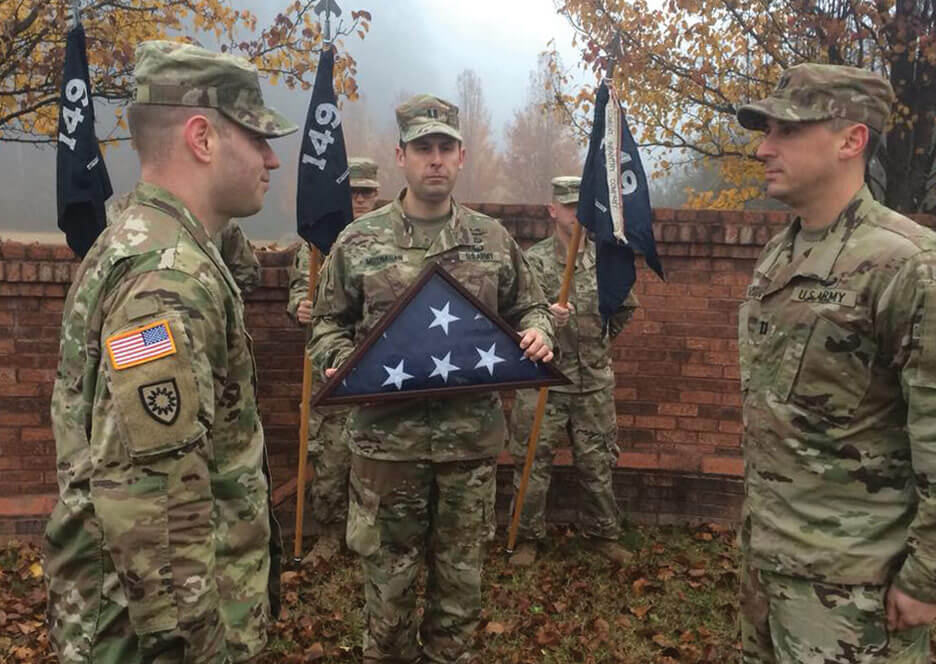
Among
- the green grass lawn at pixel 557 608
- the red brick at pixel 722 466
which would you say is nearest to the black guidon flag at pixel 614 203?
the green grass lawn at pixel 557 608

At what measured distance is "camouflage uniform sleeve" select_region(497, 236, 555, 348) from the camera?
3084mm

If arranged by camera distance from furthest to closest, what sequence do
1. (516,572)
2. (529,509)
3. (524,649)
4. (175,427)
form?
(529,509) < (516,572) < (524,649) < (175,427)

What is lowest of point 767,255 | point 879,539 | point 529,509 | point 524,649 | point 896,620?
point 524,649

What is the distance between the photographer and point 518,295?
10.3 ft

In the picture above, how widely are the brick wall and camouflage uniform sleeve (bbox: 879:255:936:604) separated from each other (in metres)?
3.34

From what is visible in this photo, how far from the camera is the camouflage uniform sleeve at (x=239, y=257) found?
13.6 feet

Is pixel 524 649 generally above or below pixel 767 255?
below

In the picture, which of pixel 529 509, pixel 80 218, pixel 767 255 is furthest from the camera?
pixel 529 509

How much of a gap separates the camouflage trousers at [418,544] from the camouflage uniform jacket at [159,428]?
108 cm

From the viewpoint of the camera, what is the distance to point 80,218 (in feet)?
12.8

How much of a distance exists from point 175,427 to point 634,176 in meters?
2.89

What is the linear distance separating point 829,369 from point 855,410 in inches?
5.0

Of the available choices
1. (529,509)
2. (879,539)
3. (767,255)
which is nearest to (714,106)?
(529,509)

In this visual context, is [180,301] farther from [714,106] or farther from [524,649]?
[714,106]
